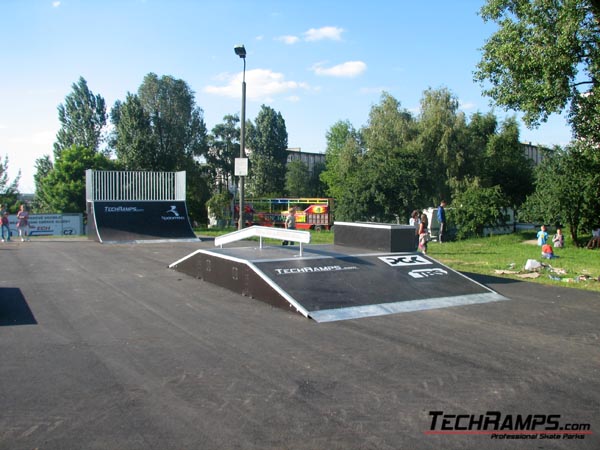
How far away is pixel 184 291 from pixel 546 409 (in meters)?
6.99

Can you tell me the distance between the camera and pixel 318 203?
130 ft

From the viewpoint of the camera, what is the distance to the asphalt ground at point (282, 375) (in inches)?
151

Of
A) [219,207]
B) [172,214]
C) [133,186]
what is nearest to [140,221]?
[172,214]

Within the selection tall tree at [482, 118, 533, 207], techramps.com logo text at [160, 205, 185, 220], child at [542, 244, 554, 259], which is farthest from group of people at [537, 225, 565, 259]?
tall tree at [482, 118, 533, 207]

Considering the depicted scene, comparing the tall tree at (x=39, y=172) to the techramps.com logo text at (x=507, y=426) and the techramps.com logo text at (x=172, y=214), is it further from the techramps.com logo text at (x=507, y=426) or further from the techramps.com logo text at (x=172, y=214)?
the techramps.com logo text at (x=507, y=426)

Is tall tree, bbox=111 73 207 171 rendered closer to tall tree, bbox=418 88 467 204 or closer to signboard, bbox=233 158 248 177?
tall tree, bbox=418 88 467 204

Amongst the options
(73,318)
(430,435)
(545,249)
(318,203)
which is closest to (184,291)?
(73,318)

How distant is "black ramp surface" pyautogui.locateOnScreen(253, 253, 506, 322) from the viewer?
8.09m

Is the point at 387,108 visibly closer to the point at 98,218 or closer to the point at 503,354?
the point at 98,218

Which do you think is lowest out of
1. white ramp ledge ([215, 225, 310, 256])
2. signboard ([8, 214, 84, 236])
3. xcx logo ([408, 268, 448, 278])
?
signboard ([8, 214, 84, 236])

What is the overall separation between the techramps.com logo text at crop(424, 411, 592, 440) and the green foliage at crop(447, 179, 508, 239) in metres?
22.2

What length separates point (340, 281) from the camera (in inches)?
355

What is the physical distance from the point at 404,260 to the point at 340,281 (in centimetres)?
227

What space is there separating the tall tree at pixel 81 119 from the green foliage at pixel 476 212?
4695cm
